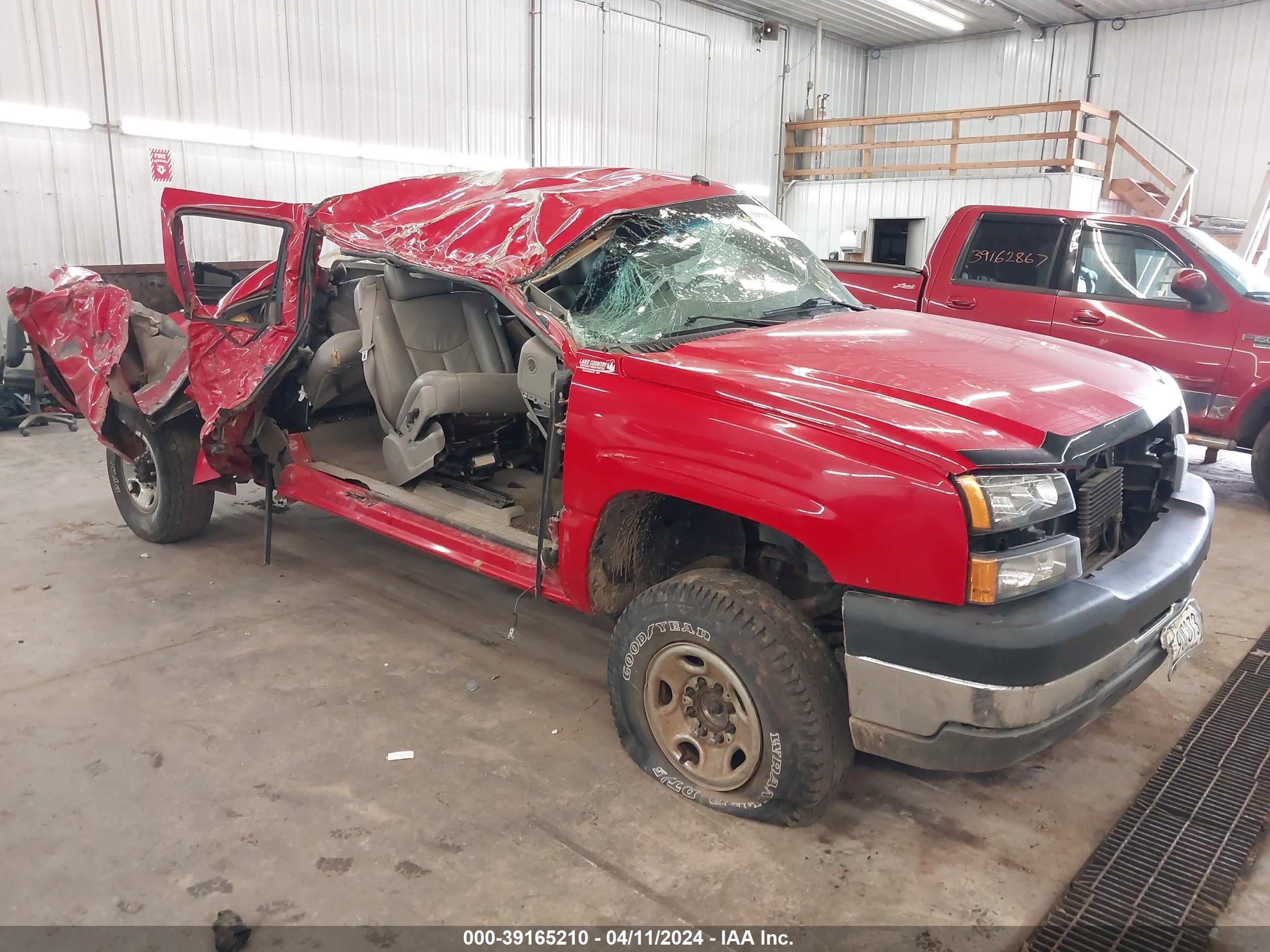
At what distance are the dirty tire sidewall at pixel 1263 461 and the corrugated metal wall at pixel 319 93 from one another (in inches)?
370

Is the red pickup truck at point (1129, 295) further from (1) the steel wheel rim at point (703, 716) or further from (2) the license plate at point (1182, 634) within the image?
(1) the steel wheel rim at point (703, 716)

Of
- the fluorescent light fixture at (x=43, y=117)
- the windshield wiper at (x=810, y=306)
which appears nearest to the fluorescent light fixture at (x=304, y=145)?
the fluorescent light fixture at (x=43, y=117)

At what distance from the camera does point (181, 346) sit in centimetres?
450

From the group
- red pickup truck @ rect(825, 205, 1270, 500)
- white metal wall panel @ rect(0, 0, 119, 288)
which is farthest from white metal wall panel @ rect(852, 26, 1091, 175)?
white metal wall panel @ rect(0, 0, 119, 288)

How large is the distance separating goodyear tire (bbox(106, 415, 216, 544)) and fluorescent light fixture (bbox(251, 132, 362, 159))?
608cm

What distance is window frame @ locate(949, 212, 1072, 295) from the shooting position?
637cm

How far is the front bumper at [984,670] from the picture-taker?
2.16 meters

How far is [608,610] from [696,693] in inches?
18.7

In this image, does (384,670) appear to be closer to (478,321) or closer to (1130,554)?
(478,321)

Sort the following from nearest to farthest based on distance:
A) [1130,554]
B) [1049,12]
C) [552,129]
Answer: [1130,554]
[552,129]
[1049,12]

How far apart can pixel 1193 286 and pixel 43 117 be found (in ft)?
31.6

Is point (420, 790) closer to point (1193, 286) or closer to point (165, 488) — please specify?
point (165, 488)

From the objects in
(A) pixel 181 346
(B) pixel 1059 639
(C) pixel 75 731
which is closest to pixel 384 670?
(C) pixel 75 731

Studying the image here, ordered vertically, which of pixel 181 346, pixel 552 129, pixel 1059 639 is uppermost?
pixel 552 129
